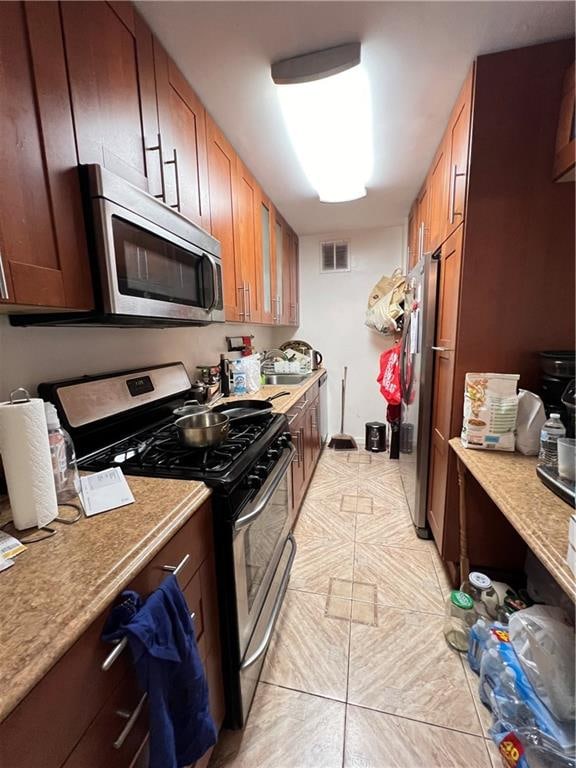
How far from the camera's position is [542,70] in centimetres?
123

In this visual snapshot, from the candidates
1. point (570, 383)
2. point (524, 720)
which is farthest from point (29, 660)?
point (570, 383)

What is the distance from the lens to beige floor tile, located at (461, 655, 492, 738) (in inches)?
42.8

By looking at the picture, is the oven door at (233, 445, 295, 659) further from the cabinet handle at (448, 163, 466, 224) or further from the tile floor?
the cabinet handle at (448, 163, 466, 224)

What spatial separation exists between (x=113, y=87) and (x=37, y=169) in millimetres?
479

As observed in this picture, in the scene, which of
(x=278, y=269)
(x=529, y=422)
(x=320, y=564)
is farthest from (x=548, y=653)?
(x=278, y=269)

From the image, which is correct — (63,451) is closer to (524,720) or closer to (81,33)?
(81,33)

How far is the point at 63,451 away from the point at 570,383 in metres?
1.68

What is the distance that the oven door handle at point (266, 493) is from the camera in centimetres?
96

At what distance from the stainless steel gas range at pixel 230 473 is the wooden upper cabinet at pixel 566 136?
1490 mm

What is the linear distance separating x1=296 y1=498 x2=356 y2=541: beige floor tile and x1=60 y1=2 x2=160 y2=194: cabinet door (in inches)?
80.6

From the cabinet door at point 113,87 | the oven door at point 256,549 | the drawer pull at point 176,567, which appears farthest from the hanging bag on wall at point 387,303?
the drawer pull at point 176,567

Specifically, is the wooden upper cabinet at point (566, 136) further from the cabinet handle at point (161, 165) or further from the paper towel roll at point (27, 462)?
the paper towel roll at point (27, 462)

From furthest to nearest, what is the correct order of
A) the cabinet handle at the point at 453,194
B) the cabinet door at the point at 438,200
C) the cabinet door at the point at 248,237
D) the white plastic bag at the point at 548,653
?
1. the cabinet door at the point at 248,237
2. the cabinet door at the point at 438,200
3. the cabinet handle at the point at 453,194
4. the white plastic bag at the point at 548,653

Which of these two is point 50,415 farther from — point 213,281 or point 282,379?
point 282,379
